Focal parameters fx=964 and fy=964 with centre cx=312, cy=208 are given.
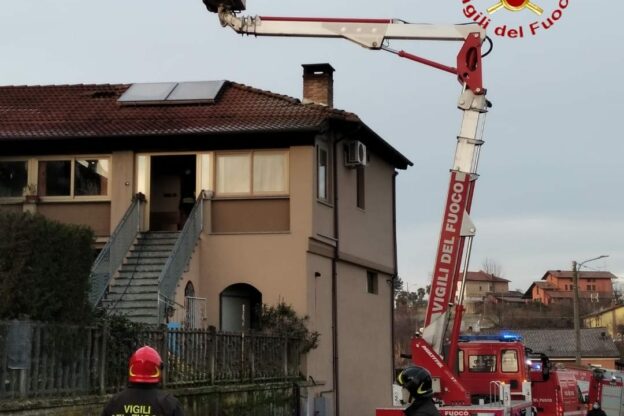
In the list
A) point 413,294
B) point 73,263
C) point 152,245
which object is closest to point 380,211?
point 152,245

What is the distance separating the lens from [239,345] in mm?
18344

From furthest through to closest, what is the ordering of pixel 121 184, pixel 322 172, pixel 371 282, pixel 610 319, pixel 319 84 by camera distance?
pixel 610 319, pixel 371 282, pixel 319 84, pixel 322 172, pixel 121 184

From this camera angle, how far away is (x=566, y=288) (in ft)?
528

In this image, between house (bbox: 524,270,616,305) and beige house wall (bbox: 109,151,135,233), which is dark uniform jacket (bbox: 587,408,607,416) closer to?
beige house wall (bbox: 109,151,135,233)

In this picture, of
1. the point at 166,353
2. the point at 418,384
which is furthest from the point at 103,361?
Answer: the point at 418,384

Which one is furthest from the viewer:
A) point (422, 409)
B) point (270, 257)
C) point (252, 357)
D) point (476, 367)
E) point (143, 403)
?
point (270, 257)

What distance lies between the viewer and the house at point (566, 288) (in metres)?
144

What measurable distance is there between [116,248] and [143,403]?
1658cm

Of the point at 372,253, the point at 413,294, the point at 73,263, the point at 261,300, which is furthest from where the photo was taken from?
the point at 413,294

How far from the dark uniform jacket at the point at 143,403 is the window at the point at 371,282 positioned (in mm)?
21858

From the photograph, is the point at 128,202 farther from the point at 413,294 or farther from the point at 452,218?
the point at 413,294

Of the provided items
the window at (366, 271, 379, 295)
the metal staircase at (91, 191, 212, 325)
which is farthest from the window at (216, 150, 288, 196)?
the window at (366, 271, 379, 295)

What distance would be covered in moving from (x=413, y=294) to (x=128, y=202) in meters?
81.6

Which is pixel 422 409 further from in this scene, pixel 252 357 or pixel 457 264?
pixel 252 357
